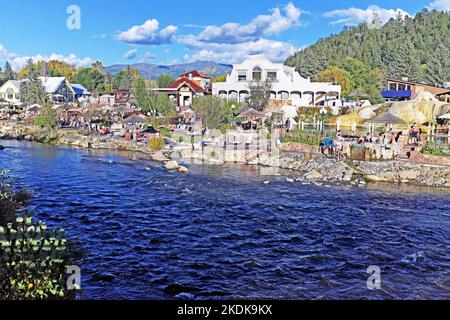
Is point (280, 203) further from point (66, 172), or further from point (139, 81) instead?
point (139, 81)

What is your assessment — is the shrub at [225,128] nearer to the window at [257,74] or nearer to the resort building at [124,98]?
the window at [257,74]

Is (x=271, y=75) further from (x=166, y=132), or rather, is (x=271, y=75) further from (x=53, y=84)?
(x=53, y=84)

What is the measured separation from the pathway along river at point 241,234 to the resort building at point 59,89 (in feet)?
174

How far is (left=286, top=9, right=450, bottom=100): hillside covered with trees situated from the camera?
70625 millimetres

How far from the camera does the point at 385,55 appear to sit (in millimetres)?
94438

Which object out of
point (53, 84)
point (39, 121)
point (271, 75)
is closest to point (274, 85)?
point (271, 75)

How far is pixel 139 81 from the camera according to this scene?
50.1 meters

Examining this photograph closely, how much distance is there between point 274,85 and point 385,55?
5380 cm

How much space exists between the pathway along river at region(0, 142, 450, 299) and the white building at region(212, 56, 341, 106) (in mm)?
28036

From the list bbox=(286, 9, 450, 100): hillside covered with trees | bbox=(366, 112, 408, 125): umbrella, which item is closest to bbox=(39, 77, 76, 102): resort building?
bbox=(286, 9, 450, 100): hillside covered with trees

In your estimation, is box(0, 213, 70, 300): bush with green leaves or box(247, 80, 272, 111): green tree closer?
box(0, 213, 70, 300): bush with green leaves

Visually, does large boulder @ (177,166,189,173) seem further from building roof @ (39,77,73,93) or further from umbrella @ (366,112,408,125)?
building roof @ (39,77,73,93)

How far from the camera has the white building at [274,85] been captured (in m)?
50.7
